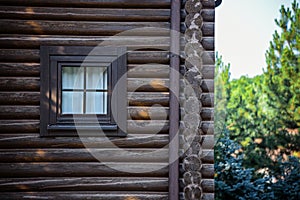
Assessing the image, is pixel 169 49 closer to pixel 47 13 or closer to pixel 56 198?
pixel 47 13

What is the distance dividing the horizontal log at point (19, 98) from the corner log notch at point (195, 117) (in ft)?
5.45

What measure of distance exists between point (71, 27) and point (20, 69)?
0.75 meters

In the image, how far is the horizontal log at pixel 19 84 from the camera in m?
5.20

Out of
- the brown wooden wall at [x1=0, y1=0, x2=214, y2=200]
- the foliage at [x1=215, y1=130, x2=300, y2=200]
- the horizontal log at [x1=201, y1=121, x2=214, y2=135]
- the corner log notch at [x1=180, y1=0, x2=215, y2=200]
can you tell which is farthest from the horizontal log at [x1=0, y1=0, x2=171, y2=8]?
the foliage at [x1=215, y1=130, x2=300, y2=200]

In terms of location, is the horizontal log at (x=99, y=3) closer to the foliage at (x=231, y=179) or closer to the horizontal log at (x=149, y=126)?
the horizontal log at (x=149, y=126)

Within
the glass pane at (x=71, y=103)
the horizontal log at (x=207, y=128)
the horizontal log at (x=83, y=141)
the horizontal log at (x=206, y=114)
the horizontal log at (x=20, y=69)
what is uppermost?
the horizontal log at (x=20, y=69)

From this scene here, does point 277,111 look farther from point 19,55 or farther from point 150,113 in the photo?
point 19,55

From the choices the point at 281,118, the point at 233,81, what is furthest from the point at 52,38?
the point at 233,81

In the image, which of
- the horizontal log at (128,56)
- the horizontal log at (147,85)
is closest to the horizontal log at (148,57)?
the horizontal log at (128,56)

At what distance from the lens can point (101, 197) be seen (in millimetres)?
5168

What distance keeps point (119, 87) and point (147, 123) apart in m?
0.52

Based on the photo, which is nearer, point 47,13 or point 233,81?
point 47,13

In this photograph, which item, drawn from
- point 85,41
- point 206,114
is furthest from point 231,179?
point 85,41

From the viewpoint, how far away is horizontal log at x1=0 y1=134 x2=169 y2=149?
518cm
